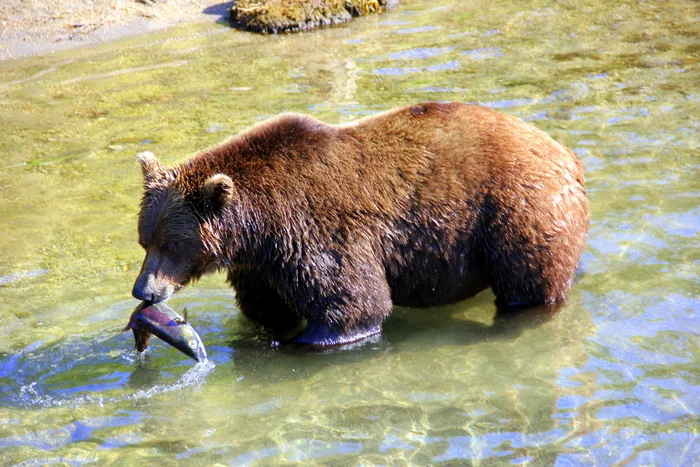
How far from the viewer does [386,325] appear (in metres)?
8.27

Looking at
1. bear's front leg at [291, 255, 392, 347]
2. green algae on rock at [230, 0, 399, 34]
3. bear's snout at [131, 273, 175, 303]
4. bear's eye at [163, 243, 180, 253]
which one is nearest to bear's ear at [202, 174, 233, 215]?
bear's eye at [163, 243, 180, 253]

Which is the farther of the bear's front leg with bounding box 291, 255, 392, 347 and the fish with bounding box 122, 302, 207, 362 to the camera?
the bear's front leg with bounding box 291, 255, 392, 347

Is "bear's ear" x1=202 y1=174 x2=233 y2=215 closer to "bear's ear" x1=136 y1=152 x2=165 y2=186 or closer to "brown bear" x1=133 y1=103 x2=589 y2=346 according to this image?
"brown bear" x1=133 y1=103 x2=589 y2=346

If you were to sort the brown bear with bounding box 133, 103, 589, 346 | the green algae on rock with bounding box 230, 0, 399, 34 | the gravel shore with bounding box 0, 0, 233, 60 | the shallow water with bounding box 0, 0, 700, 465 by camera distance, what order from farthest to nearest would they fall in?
the green algae on rock with bounding box 230, 0, 399, 34, the gravel shore with bounding box 0, 0, 233, 60, the brown bear with bounding box 133, 103, 589, 346, the shallow water with bounding box 0, 0, 700, 465

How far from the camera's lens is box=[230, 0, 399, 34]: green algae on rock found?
1692cm

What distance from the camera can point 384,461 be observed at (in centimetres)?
621

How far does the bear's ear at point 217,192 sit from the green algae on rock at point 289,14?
10.3m

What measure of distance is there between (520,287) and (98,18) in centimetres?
1218

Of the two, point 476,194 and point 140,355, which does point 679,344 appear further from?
point 140,355

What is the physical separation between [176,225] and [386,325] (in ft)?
7.37

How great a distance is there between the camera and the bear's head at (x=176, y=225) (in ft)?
23.5

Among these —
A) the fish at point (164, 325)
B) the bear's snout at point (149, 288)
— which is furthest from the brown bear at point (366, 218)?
the fish at point (164, 325)

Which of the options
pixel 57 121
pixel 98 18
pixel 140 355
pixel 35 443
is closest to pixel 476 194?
pixel 140 355

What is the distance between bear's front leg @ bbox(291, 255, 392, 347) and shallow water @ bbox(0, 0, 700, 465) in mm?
213
